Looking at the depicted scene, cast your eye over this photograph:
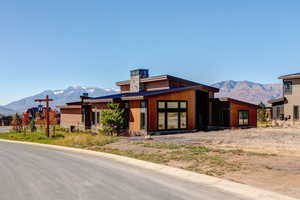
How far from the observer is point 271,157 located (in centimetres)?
1638

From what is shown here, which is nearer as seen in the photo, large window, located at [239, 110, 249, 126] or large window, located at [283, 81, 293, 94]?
large window, located at [239, 110, 249, 126]

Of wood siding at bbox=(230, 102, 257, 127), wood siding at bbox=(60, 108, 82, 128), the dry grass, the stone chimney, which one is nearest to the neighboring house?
wood siding at bbox=(230, 102, 257, 127)

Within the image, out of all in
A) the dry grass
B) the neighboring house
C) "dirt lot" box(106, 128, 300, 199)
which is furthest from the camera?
the neighboring house

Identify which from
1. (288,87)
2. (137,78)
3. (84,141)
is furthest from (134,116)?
(288,87)

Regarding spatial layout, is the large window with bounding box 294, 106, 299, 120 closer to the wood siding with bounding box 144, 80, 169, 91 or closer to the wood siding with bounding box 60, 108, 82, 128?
the wood siding with bounding box 144, 80, 169, 91

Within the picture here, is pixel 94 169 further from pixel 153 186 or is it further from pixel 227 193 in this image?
pixel 227 193

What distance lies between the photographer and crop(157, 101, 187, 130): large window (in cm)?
3225

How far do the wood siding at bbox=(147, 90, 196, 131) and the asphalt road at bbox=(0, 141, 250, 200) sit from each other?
1502cm

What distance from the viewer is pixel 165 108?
32562mm

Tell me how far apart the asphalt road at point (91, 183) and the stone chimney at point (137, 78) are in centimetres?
2848

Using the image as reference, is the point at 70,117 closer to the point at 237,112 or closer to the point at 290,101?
the point at 237,112

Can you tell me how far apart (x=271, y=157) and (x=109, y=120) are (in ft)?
62.8

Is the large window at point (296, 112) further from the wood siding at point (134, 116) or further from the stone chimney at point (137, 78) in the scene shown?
the wood siding at point (134, 116)

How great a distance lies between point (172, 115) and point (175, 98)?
6.42 ft
